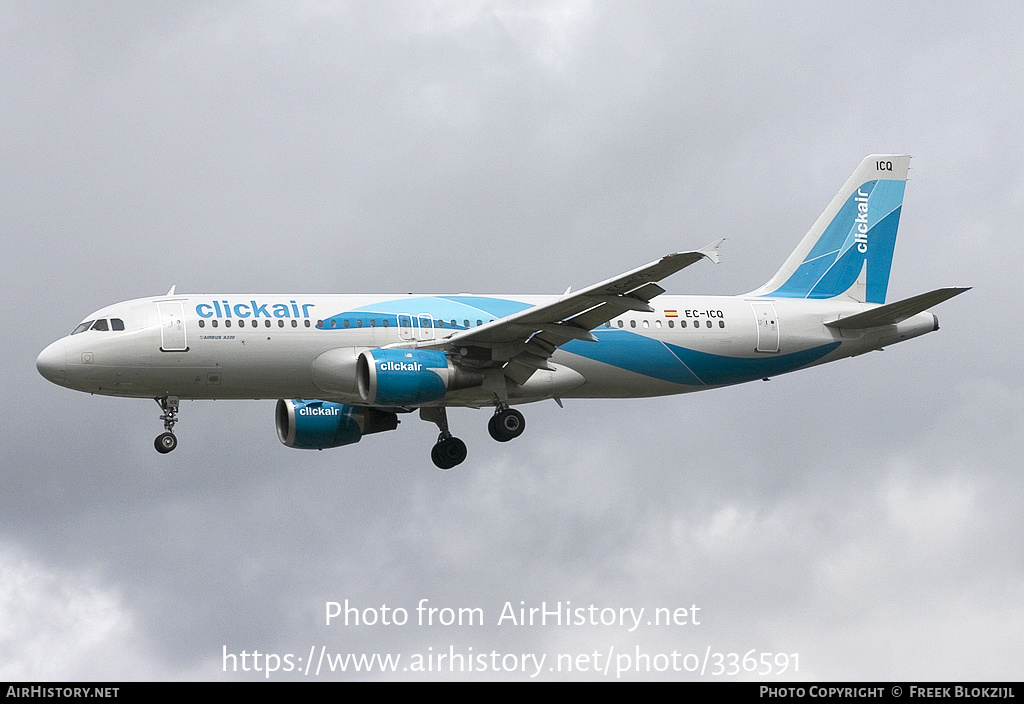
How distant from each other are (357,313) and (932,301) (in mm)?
16200

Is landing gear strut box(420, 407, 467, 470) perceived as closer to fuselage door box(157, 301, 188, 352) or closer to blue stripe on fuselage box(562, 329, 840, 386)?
blue stripe on fuselage box(562, 329, 840, 386)

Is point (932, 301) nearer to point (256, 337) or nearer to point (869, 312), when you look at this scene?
point (869, 312)

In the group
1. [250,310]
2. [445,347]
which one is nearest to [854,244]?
[445,347]

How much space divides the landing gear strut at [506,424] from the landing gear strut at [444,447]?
3514 mm

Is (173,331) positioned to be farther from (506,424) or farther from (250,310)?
(506,424)

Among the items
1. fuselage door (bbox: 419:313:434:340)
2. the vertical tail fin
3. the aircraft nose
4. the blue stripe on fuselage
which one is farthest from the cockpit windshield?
the vertical tail fin

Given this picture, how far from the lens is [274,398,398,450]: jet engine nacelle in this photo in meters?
49.3

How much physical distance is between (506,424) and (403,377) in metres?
4.02

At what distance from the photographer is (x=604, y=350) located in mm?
46375

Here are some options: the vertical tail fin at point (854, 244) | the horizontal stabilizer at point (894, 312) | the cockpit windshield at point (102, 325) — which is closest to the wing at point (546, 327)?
the cockpit windshield at point (102, 325)
